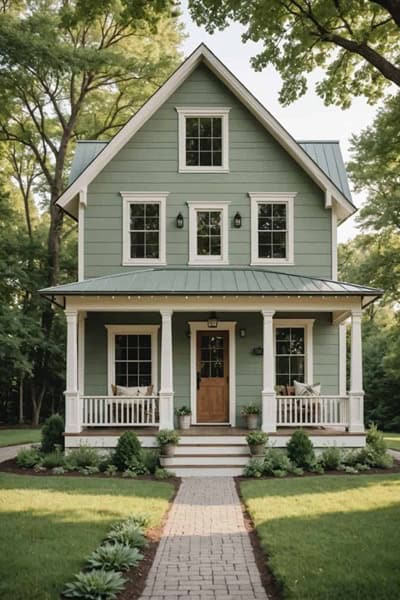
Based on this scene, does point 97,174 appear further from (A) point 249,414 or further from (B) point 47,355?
(B) point 47,355

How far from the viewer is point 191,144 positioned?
16828 millimetres

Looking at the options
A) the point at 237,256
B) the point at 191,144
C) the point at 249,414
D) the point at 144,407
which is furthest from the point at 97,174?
the point at 249,414

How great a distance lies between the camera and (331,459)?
1334cm

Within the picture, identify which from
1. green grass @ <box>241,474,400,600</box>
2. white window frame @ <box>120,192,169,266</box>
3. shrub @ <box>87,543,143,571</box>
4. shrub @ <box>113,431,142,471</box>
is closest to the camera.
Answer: green grass @ <box>241,474,400,600</box>

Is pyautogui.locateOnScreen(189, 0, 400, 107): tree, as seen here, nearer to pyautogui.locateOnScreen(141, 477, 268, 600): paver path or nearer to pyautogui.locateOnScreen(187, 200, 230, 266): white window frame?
pyautogui.locateOnScreen(187, 200, 230, 266): white window frame

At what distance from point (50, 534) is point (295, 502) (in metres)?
3.84

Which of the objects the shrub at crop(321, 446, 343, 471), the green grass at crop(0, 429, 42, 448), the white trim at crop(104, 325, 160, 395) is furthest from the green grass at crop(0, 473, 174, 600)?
the green grass at crop(0, 429, 42, 448)

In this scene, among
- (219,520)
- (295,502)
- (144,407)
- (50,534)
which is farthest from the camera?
(144,407)

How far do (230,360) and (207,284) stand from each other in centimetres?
232

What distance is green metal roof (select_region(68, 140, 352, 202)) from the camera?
694 inches

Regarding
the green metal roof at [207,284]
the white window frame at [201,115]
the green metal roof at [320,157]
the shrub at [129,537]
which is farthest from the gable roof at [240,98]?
the shrub at [129,537]

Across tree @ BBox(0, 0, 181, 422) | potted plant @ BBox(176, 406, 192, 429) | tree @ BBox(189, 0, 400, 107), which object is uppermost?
tree @ BBox(0, 0, 181, 422)

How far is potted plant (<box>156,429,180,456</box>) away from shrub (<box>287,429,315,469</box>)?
2369 mm

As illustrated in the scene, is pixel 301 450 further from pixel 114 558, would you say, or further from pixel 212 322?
pixel 114 558
